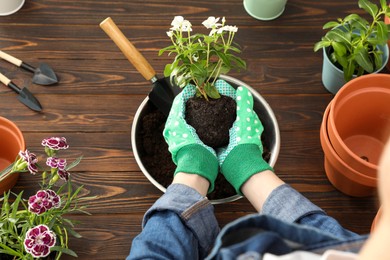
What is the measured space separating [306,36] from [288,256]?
3.09 feet

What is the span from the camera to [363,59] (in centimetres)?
117

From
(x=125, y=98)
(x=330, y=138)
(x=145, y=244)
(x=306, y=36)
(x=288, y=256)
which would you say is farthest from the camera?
(x=306, y=36)

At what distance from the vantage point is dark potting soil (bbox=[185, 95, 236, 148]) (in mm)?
1084

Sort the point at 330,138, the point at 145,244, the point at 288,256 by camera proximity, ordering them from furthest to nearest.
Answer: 1. the point at 330,138
2. the point at 145,244
3. the point at 288,256

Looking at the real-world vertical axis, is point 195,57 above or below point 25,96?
above

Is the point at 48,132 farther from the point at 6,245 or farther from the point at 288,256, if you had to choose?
the point at 288,256

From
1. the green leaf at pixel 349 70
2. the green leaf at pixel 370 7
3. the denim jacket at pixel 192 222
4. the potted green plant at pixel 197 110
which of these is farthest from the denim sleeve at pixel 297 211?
the green leaf at pixel 370 7

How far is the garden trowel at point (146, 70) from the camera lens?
112 cm

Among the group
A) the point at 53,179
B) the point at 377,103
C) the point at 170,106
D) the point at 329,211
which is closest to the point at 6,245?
the point at 53,179

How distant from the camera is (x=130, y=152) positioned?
4.18ft

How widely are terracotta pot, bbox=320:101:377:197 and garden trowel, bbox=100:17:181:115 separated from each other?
360mm

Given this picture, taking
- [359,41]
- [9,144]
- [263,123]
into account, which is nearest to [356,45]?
[359,41]

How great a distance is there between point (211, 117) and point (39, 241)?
16.9 inches

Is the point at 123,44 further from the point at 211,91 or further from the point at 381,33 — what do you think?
the point at 381,33
